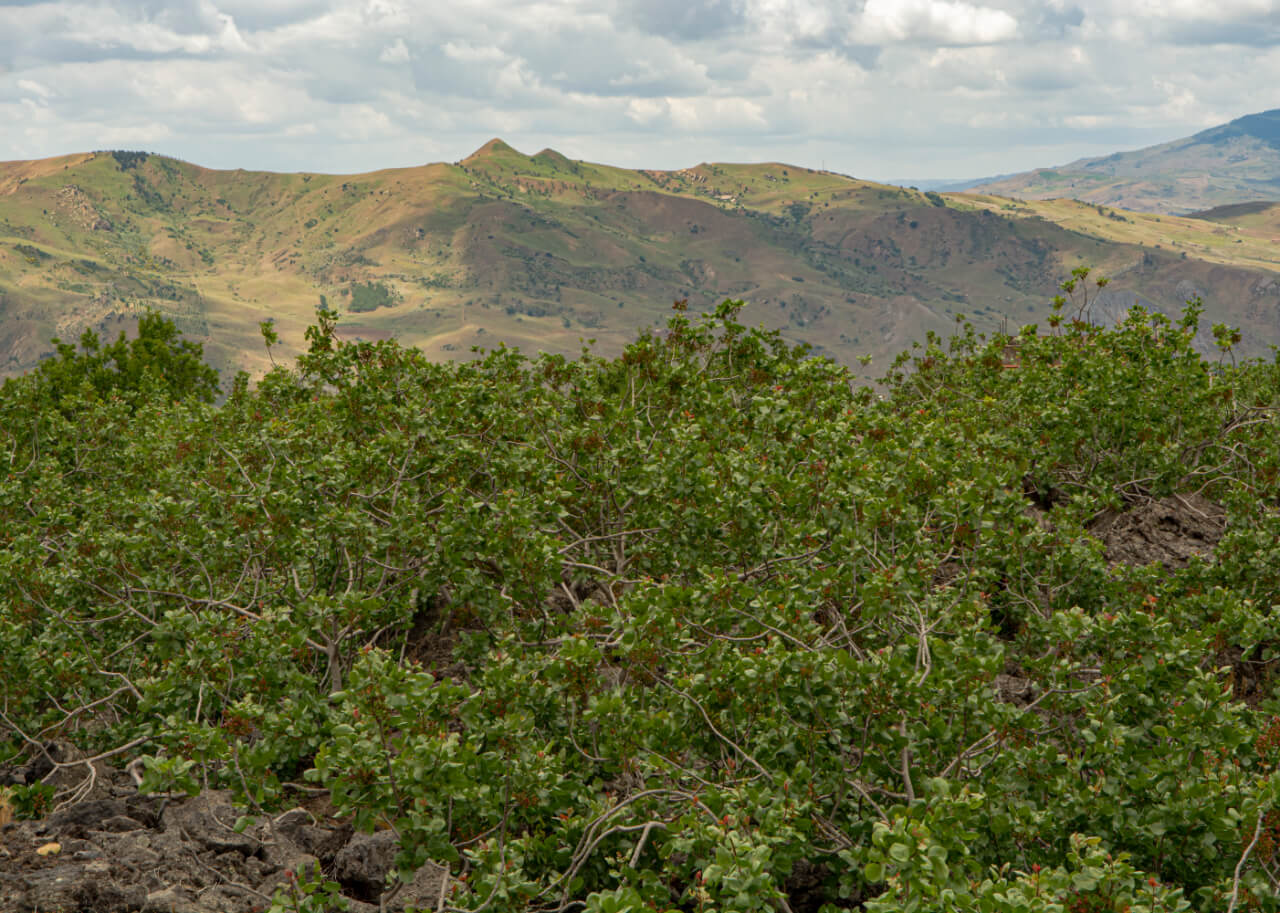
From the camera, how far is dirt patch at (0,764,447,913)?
5.54 meters

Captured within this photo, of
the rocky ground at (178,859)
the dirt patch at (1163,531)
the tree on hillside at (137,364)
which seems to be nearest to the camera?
the rocky ground at (178,859)

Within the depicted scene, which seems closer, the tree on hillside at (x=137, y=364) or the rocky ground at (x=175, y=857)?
the rocky ground at (x=175, y=857)

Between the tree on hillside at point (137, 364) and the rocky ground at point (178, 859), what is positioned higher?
the tree on hillside at point (137, 364)

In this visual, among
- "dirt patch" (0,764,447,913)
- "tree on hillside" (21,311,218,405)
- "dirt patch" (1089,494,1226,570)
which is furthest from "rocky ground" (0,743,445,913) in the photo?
"tree on hillside" (21,311,218,405)

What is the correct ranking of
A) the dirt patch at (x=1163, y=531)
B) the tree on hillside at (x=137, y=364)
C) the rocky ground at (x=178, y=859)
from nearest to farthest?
the rocky ground at (x=178, y=859), the dirt patch at (x=1163, y=531), the tree on hillside at (x=137, y=364)

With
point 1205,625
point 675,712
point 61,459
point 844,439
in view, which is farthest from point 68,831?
point 61,459

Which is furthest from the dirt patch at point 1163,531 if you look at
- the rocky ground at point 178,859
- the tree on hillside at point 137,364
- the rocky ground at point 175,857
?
the tree on hillside at point 137,364

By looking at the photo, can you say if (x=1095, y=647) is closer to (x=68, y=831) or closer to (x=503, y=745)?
(x=503, y=745)

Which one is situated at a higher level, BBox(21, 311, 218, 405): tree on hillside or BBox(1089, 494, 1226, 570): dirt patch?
BBox(21, 311, 218, 405): tree on hillside

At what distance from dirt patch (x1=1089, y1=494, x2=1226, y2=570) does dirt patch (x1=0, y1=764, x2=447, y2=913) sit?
995cm

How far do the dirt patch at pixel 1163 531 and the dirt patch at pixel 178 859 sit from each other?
9.95m

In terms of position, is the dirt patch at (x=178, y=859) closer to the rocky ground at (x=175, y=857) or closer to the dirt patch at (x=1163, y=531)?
the rocky ground at (x=175, y=857)

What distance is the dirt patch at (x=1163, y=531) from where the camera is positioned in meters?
12.5

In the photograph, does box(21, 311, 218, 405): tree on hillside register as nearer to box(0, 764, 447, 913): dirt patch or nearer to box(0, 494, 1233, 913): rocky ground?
box(0, 494, 1233, 913): rocky ground
